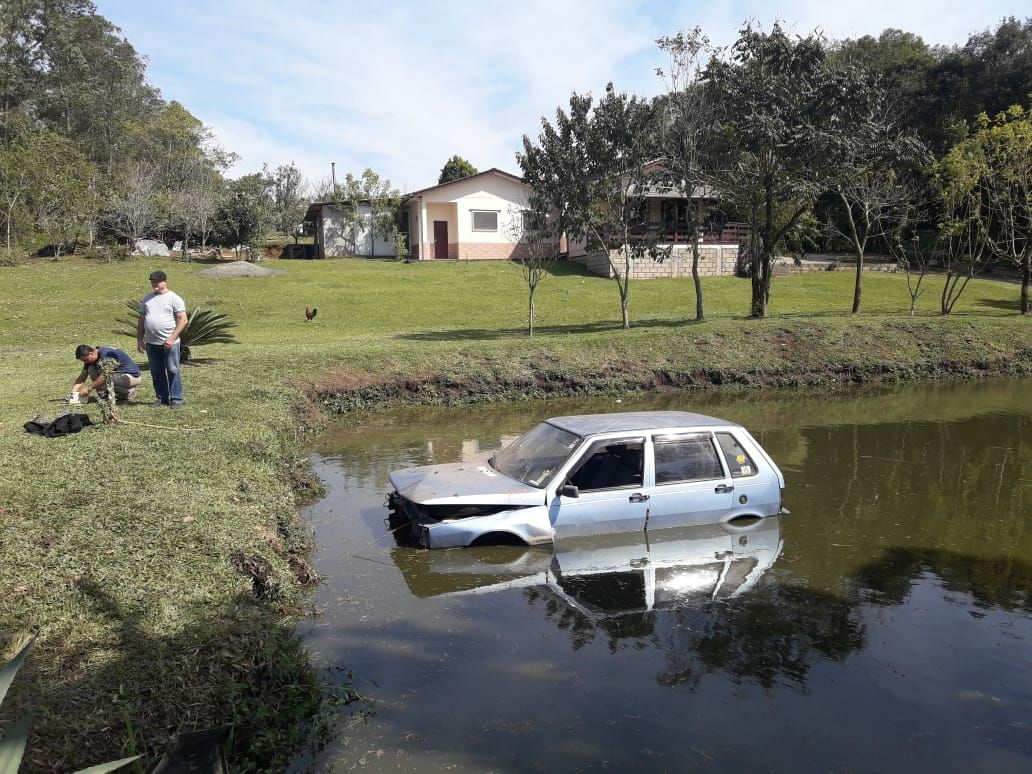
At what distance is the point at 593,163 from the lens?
23.3m

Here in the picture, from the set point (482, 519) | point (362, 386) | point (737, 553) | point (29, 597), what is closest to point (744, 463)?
point (737, 553)

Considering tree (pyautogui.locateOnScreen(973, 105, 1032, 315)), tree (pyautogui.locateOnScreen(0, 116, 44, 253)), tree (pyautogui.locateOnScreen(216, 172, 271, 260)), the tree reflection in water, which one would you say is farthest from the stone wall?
the tree reflection in water

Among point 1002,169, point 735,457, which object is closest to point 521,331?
point 735,457

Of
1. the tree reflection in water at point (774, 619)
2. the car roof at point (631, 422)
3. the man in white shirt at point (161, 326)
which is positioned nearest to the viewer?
the tree reflection in water at point (774, 619)

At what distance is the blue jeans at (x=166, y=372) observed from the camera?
35.0 feet

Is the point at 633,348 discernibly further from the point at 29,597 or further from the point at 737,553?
the point at 29,597

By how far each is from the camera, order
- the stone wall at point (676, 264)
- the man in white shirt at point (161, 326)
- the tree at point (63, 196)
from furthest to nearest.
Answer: the stone wall at point (676, 264), the tree at point (63, 196), the man in white shirt at point (161, 326)

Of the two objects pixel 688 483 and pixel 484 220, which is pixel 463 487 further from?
pixel 484 220

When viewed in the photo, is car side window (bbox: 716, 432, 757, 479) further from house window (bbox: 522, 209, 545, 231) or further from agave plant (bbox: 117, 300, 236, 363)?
house window (bbox: 522, 209, 545, 231)

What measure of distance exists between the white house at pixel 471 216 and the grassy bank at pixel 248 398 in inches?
212

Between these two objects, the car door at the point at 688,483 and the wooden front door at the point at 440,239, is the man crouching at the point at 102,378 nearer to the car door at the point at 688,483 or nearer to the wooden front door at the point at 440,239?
the car door at the point at 688,483

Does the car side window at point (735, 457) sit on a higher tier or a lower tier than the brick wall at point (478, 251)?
lower

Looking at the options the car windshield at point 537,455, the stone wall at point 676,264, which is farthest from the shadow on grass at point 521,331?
the car windshield at point 537,455

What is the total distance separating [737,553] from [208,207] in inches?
1487
